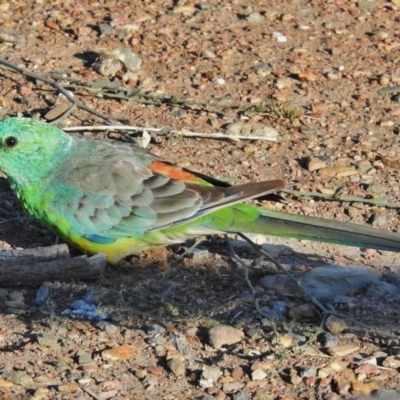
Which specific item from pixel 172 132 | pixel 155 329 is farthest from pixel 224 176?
pixel 155 329

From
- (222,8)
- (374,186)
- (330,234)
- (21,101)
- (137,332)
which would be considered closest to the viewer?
(137,332)

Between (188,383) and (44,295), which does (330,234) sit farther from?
(44,295)

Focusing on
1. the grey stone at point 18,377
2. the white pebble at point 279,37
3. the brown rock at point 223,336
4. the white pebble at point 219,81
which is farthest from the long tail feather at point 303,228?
the white pebble at point 279,37

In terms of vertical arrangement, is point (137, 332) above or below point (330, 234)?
below

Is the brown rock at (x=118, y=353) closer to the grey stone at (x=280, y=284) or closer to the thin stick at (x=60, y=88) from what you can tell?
the grey stone at (x=280, y=284)

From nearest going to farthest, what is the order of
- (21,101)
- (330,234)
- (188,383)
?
(188,383) < (330,234) < (21,101)

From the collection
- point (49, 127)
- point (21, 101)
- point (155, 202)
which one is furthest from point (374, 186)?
point (21, 101)

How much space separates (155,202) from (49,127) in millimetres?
805

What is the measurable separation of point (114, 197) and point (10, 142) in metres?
0.68

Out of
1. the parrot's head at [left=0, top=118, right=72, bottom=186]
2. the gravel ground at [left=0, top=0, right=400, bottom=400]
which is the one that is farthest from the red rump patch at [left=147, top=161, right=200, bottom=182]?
the parrot's head at [left=0, top=118, right=72, bottom=186]

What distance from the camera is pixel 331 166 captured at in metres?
6.55

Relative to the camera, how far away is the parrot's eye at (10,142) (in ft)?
18.2

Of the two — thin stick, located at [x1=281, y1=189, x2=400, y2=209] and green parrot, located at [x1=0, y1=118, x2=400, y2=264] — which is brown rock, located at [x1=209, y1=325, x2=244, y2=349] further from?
thin stick, located at [x1=281, y1=189, x2=400, y2=209]

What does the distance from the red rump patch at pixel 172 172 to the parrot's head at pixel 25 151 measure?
1.87ft
